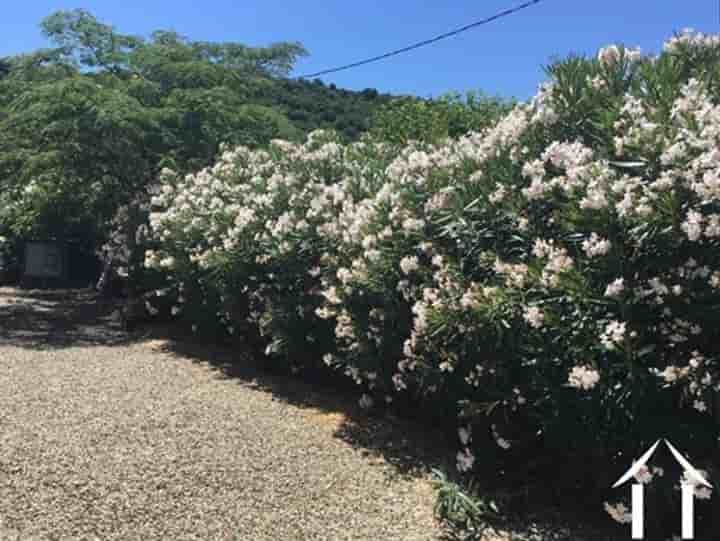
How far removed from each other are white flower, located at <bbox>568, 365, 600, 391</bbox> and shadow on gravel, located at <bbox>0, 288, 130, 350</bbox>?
253 inches

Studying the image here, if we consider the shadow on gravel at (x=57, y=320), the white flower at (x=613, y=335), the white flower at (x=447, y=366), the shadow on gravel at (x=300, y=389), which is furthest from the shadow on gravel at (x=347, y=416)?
the white flower at (x=613, y=335)

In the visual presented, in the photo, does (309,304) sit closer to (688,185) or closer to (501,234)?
(501,234)

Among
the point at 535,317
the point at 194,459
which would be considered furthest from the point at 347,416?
the point at 535,317

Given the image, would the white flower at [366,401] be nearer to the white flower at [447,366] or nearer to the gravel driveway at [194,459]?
the gravel driveway at [194,459]

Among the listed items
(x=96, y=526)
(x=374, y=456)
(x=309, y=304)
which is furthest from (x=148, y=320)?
(x=96, y=526)

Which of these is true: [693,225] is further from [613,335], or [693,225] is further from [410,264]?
[410,264]

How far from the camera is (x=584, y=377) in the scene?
9.86ft

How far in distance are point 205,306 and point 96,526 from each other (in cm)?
446

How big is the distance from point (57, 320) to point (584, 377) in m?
8.86

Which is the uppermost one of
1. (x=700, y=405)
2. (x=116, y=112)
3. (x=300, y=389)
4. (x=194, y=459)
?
(x=116, y=112)

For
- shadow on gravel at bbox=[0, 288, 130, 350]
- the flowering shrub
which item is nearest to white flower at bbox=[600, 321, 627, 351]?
the flowering shrub

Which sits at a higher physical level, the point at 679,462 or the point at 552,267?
the point at 552,267

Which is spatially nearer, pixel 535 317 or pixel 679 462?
pixel 679 462

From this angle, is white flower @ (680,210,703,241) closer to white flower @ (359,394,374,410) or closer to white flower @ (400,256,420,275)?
white flower @ (400,256,420,275)
